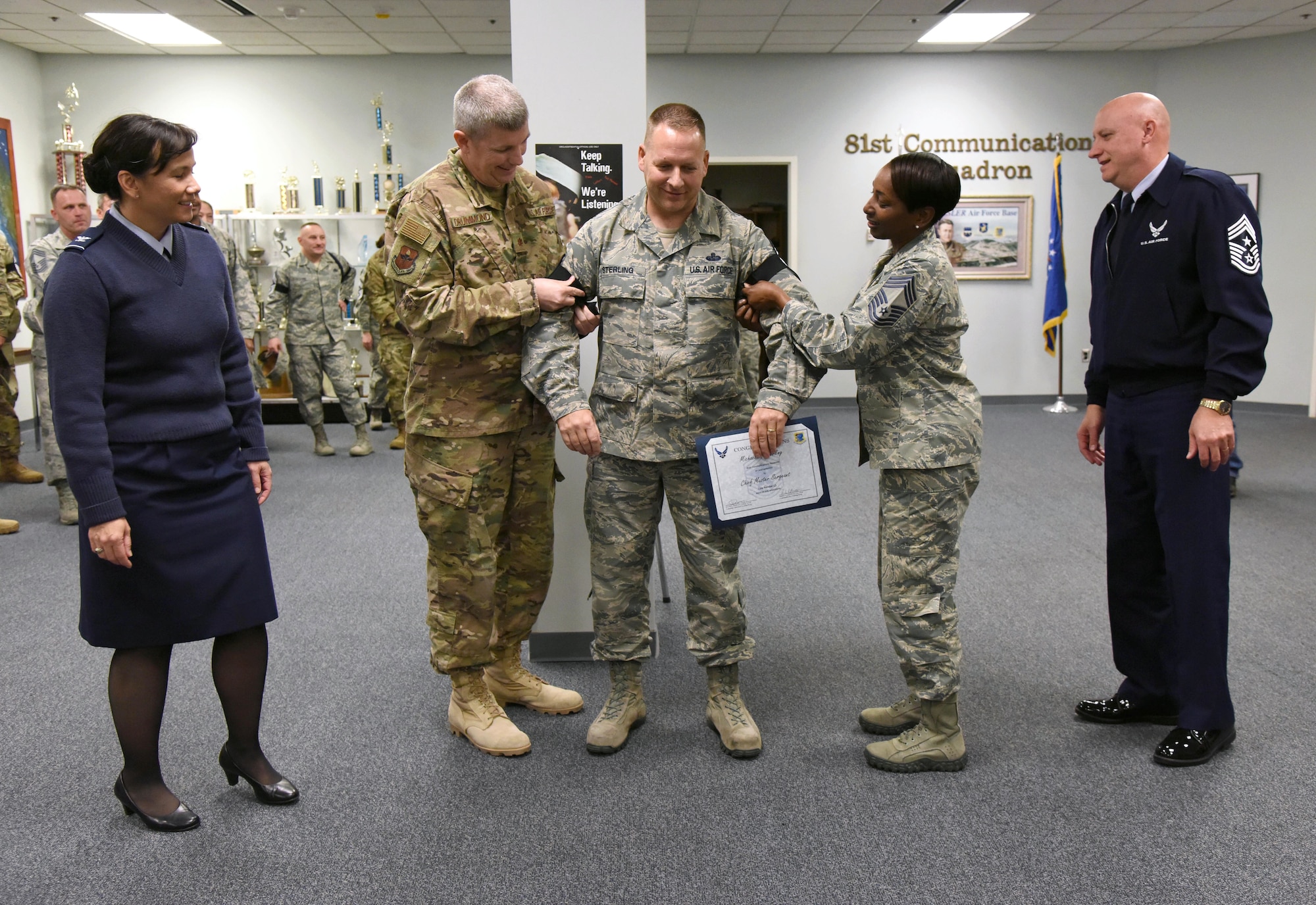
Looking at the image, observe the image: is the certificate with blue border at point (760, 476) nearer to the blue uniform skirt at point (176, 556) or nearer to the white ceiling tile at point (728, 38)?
the blue uniform skirt at point (176, 556)

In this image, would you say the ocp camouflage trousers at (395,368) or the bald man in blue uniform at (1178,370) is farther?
the ocp camouflage trousers at (395,368)

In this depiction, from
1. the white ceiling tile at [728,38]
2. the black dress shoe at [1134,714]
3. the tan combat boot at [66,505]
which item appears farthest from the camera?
the white ceiling tile at [728,38]

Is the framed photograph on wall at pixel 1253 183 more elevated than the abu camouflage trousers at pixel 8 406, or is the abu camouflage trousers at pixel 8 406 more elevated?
the framed photograph on wall at pixel 1253 183

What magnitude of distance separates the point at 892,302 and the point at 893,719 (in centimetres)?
116

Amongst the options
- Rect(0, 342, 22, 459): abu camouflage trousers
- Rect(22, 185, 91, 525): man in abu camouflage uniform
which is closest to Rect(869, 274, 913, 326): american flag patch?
Rect(22, 185, 91, 525): man in abu camouflage uniform

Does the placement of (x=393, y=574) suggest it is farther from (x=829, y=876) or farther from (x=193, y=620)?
(x=829, y=876)

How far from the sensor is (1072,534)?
454 cm

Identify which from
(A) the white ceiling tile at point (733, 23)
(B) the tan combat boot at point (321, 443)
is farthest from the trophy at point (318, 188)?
(A) the white ceiling tile at point (733, 23)

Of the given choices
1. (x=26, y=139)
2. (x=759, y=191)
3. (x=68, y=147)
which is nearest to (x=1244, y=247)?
(x=759, y=191)

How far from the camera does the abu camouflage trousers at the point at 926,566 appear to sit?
7.47ft

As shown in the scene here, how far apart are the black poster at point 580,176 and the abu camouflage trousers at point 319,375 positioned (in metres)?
4.27

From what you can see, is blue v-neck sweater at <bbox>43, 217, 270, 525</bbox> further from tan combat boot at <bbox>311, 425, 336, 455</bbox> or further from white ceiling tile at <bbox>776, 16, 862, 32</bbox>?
white ceiling tile at <bbox>776, 16, 862, 32</bbox>

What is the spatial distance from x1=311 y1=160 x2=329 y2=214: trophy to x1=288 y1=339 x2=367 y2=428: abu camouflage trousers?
7.13 ft

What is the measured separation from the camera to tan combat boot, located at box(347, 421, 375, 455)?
22.3 feet
